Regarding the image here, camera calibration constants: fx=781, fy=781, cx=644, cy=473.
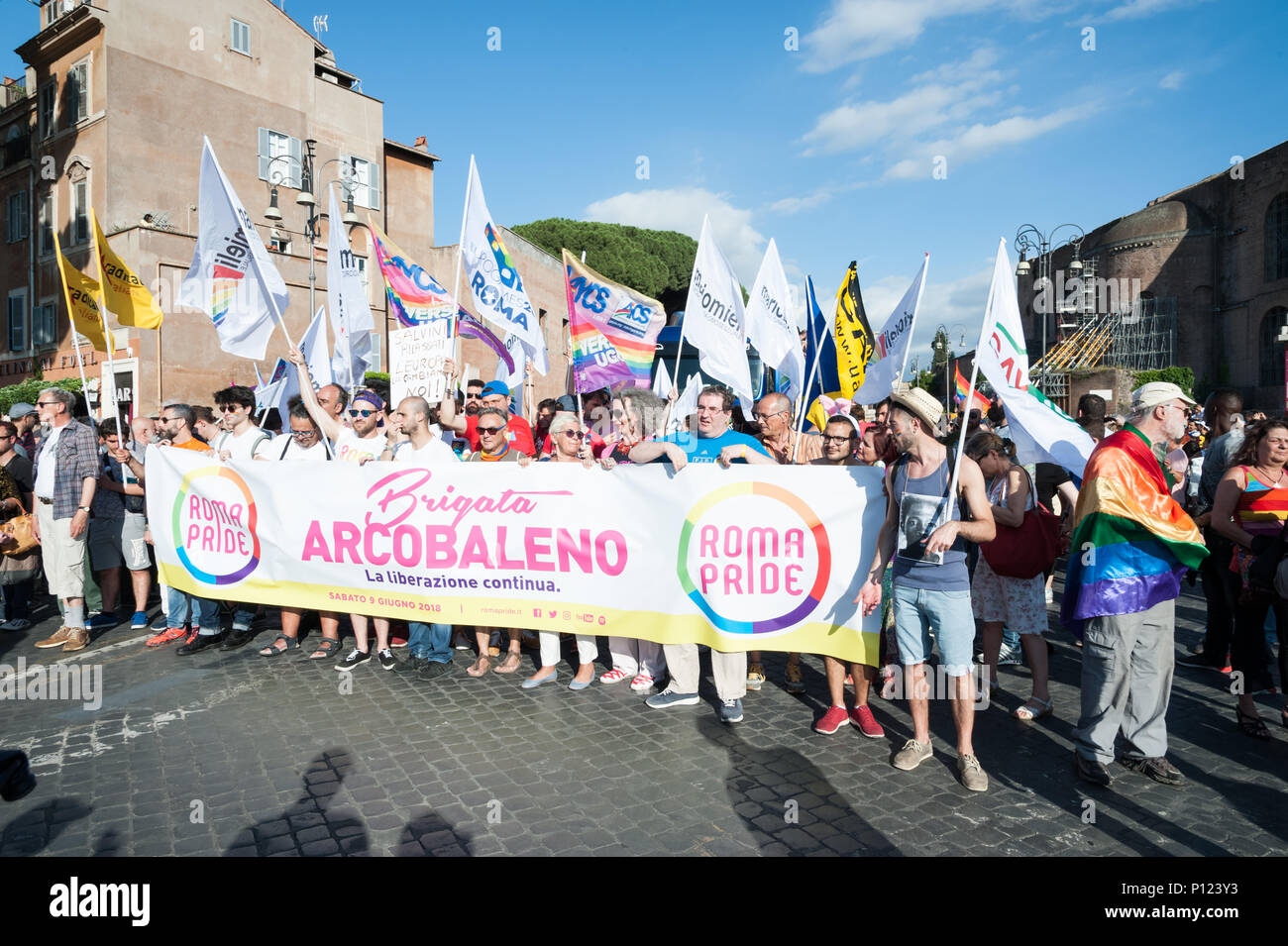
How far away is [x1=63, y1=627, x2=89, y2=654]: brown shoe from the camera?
6.50 m

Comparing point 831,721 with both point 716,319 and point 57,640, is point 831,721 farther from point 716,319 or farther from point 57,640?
point 57,640

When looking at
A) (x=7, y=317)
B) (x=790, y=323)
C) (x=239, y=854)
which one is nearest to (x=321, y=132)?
(x=7, y=317)

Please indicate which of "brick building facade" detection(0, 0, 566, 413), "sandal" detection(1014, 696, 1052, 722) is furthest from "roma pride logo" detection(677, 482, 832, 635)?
"brick building facade" detection(0, 0, 566, 413)

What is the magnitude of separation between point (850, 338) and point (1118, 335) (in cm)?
4356

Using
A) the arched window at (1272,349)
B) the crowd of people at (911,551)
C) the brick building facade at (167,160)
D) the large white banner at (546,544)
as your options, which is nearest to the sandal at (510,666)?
the crowd of people at (911,551)

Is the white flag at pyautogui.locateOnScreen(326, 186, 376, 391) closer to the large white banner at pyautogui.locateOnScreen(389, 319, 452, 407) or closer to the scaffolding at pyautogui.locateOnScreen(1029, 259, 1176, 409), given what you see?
the large white banner at pyautogui.locateOnScreen(389, 319, 452, 407)

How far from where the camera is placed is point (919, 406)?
3.87 meters

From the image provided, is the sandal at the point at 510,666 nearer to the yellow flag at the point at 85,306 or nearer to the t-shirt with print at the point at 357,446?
the t-shirt with print at the point at 357,446

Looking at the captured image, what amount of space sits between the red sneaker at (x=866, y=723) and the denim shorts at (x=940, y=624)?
70 cm

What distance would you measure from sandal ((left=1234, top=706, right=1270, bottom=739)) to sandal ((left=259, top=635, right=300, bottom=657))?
6.56 meters

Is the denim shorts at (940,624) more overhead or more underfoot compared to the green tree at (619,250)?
more underfoot

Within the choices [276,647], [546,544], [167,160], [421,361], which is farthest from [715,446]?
[167,160]

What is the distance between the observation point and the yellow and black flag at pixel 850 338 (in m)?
7.73
